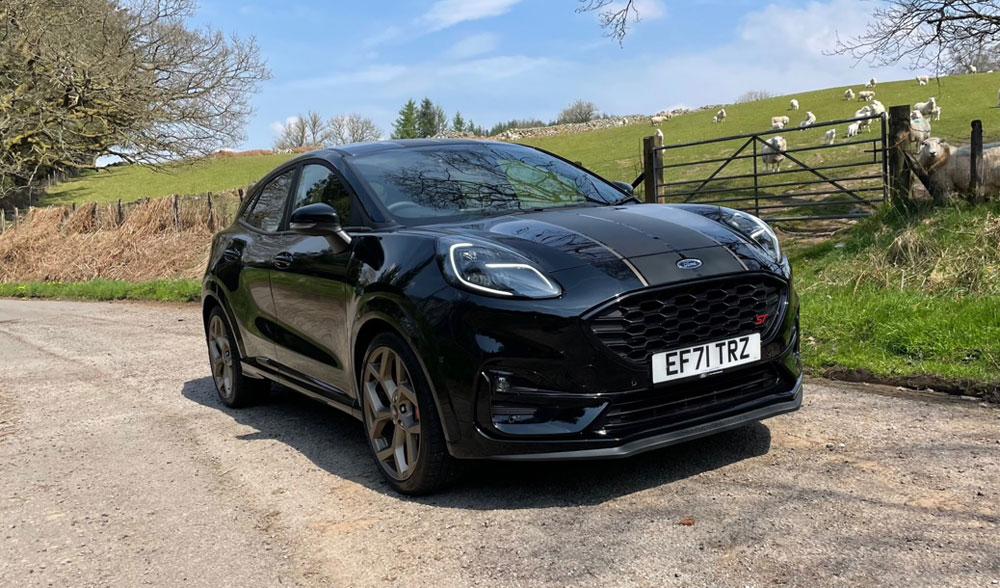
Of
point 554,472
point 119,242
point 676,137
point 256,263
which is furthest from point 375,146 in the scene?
point 676,137

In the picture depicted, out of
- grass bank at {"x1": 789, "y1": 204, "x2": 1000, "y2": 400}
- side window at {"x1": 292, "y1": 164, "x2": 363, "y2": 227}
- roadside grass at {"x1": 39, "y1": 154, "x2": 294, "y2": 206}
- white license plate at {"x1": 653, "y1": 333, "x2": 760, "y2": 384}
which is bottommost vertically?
grass bank at {"x1": 789, "y1": 204, "x2": 1000, "y2": 400}

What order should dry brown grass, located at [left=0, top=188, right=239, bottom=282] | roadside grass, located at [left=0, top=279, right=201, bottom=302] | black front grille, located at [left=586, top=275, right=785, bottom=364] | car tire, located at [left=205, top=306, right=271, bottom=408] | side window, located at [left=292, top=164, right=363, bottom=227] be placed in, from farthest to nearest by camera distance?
dry brown grass, located at [left=0, top=188, right=239, bottom=282]
roadside grass, located at [left=0, top=279, right=201, bottom=302]
car tire, located at [left=205, top=306, right=271, bottom=408]
side window, located at [left=292, top=164, right=363, bottom=227]
black front grille, located at [left=586, top=275, right=785, bottom=364]

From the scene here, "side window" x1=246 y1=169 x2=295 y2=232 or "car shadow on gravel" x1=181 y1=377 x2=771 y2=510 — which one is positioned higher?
"side window" x1=246 y1=169 x2=295 y2=232

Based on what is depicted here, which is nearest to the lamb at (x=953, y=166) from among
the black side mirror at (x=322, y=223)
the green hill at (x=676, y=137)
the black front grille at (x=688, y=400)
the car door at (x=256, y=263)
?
the black front grille at (x=688, y=400)

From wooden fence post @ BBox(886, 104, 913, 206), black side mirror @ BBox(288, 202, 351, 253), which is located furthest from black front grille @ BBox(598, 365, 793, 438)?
wooden fence post @ BBox(886, 104, 913, 206)

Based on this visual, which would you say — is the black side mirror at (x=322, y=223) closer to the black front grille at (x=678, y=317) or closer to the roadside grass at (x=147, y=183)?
the black front grille at (x=678, y=317)

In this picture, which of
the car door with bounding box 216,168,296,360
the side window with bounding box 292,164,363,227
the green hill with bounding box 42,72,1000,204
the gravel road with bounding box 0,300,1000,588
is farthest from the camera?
the green hill with bounding box 42,72,1000,204

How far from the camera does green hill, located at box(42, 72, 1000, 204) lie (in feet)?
121

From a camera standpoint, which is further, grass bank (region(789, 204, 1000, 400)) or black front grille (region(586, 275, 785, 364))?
grass bank (region(789, 204, 1000, 400))

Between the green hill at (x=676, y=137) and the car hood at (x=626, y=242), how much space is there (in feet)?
89.9

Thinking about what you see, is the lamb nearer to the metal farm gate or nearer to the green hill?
the metal farm gate

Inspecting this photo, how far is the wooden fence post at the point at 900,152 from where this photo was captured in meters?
11.8

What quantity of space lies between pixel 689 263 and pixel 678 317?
26 cm

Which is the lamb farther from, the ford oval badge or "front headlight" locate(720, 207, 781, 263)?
the ford oval badge
